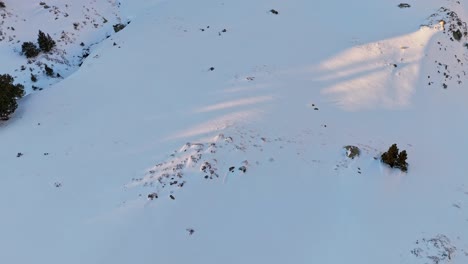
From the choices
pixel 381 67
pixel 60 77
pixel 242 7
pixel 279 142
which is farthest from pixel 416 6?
pixel 60 77

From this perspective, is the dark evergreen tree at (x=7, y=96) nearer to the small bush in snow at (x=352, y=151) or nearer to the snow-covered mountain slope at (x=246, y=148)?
the snow-covered mountain slope at (x=246, y=148)

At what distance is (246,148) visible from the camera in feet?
46.6

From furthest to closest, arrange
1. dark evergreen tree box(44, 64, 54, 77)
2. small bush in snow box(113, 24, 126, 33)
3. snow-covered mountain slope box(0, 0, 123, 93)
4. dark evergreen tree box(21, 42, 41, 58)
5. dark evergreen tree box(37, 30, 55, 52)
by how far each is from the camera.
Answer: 1. small bush in snow box(113, 24, 126, 33)
2. dark evergreen tree box(37, 30, 55, 52)
3. dark evergreen tree box(21, 42, 41, 58)
4. snow-covered mountain slope box(0, 0, 123, 93)
5. dark evergreen tree box(44, 64, 54, 77)

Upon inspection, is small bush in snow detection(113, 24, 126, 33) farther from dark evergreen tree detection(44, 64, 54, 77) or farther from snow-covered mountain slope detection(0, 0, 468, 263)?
dark evergreen tree detection(44, 64, 54, 77)

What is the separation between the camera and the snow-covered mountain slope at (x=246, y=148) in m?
11.6

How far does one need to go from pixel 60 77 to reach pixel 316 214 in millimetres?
14259

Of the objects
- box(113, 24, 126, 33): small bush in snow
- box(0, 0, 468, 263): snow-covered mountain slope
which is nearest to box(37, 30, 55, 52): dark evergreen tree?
box(0, 0, 468, 263): snow-covered mountain slope

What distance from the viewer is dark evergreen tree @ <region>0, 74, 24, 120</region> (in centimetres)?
1582

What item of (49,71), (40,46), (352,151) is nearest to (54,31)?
(40,46)

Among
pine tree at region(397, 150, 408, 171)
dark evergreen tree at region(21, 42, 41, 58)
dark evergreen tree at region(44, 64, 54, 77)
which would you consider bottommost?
pine tree at region(397, 150, 408, 171)

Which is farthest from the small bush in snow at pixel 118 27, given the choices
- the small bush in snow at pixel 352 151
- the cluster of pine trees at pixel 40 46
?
the small bush in snow at pixel 352 151

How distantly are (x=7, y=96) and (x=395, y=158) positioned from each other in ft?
48.6

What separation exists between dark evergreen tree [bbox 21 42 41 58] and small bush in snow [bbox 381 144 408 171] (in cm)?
1701

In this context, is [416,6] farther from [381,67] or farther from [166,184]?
[166,184]
